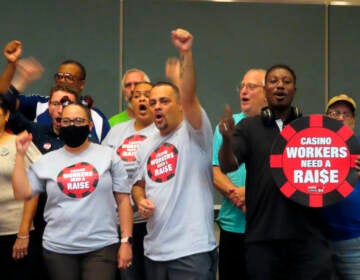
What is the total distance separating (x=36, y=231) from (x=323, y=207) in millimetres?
1693

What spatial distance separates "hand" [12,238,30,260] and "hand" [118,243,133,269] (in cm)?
59

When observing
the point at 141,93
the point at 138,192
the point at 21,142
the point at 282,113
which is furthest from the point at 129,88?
the point at 282,113

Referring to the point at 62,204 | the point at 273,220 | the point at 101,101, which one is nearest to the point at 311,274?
the point at 273,220

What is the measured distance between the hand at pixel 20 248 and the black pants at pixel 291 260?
1.31 meters

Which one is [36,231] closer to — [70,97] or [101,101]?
[70,97]

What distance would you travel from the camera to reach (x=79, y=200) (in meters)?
3.57

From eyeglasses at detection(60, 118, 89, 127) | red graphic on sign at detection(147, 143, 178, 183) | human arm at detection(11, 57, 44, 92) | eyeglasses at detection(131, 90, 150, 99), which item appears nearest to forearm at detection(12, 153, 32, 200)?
eyeglasses at detection(60, 118, 89, 127)

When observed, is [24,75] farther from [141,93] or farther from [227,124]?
[227,124]

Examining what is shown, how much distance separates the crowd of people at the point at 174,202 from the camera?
3.40 m

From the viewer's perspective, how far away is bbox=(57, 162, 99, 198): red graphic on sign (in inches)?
141

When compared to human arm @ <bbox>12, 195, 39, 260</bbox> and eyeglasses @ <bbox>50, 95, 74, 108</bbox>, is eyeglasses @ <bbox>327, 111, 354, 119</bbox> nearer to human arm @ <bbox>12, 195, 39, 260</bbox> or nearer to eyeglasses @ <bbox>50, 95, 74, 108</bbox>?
eyeglasses @ <bbox>50, 95, 74, 108</bbox>

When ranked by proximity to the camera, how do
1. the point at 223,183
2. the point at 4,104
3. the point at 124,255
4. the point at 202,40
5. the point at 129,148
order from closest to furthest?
the point at 124,255, the point at 223,183, the point at 4,104, the point at 129,148, the point at 202,40

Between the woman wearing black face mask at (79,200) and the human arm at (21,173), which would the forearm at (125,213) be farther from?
the human arm at (21,173)

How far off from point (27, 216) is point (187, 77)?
1253mm
